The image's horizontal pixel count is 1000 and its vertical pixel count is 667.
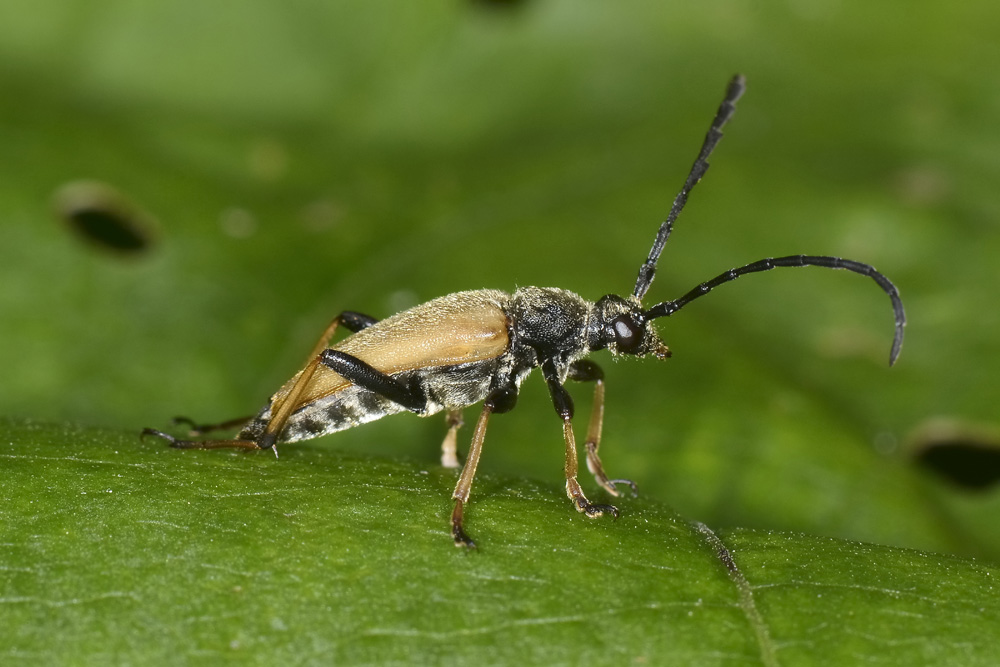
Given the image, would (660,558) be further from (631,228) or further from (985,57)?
(985,57)

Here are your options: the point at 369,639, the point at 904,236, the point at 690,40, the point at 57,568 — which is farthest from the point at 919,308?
the point at 57,568

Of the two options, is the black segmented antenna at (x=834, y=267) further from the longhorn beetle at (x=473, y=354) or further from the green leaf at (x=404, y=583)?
the green leaf at (x=404, y=583)

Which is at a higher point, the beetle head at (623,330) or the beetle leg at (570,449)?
the beetle head at (623,330)

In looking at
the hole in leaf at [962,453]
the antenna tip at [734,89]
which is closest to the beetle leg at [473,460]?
the antenna tip at [734,89]

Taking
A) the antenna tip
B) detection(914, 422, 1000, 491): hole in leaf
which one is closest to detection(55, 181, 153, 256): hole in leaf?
the antenna tip

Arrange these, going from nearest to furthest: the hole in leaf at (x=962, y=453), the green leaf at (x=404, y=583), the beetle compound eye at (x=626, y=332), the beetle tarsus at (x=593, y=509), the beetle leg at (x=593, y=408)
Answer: the green leaf at (x=404, y=583), the beetle tarsus at (x=593, y=509), the beetle leg at (x=593, y=408), the beetle compound eye at (x=626, y=332), the hole in leaf at (x=962, y=453)

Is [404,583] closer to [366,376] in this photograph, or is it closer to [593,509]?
[593,509]
